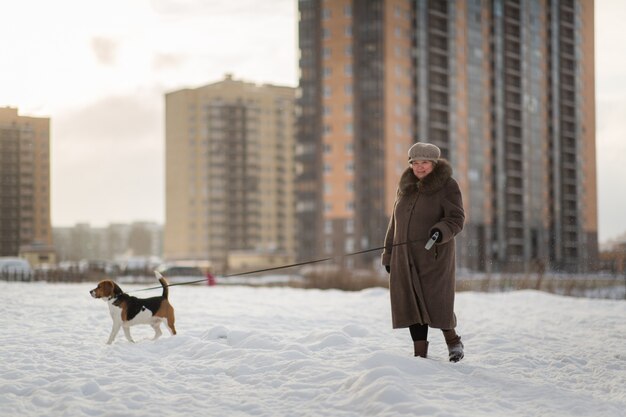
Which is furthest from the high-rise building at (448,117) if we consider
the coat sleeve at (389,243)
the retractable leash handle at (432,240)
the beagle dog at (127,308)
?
the retractable leash handle at (432,240)

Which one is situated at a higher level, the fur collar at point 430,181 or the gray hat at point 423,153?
the gray hat at point 423,153

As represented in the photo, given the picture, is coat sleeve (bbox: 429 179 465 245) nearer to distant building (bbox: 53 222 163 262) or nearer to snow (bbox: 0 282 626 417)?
snow (bbox: 0 282 626 417)

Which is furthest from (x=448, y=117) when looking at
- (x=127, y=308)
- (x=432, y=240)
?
(x=432, y=240)

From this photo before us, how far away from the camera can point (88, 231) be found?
150 m

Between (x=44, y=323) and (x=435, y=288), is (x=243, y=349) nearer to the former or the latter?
(x=435, y=288)

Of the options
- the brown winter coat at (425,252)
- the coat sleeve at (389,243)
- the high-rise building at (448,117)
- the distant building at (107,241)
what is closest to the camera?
the brown winter coat at (425,252)

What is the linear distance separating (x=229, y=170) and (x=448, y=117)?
132ft

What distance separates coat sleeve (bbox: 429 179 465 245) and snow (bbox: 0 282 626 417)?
105 centimetres

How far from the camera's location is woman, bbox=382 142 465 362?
20.7ft

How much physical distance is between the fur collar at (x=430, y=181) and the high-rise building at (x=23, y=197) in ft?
167

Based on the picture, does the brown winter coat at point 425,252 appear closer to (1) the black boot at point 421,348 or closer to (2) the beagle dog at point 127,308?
(1) the black boot at point 421,348

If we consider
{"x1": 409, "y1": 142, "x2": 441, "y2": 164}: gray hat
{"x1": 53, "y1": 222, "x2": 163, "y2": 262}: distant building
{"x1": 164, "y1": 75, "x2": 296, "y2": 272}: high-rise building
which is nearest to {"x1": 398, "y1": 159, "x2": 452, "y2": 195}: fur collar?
{"x1": 409, "y1": 142, "x2": 441, "y2": 164}: gray hat

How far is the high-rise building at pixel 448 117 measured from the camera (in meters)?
64.5

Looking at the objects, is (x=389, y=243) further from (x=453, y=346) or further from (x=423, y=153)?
(x=453, y=346)
